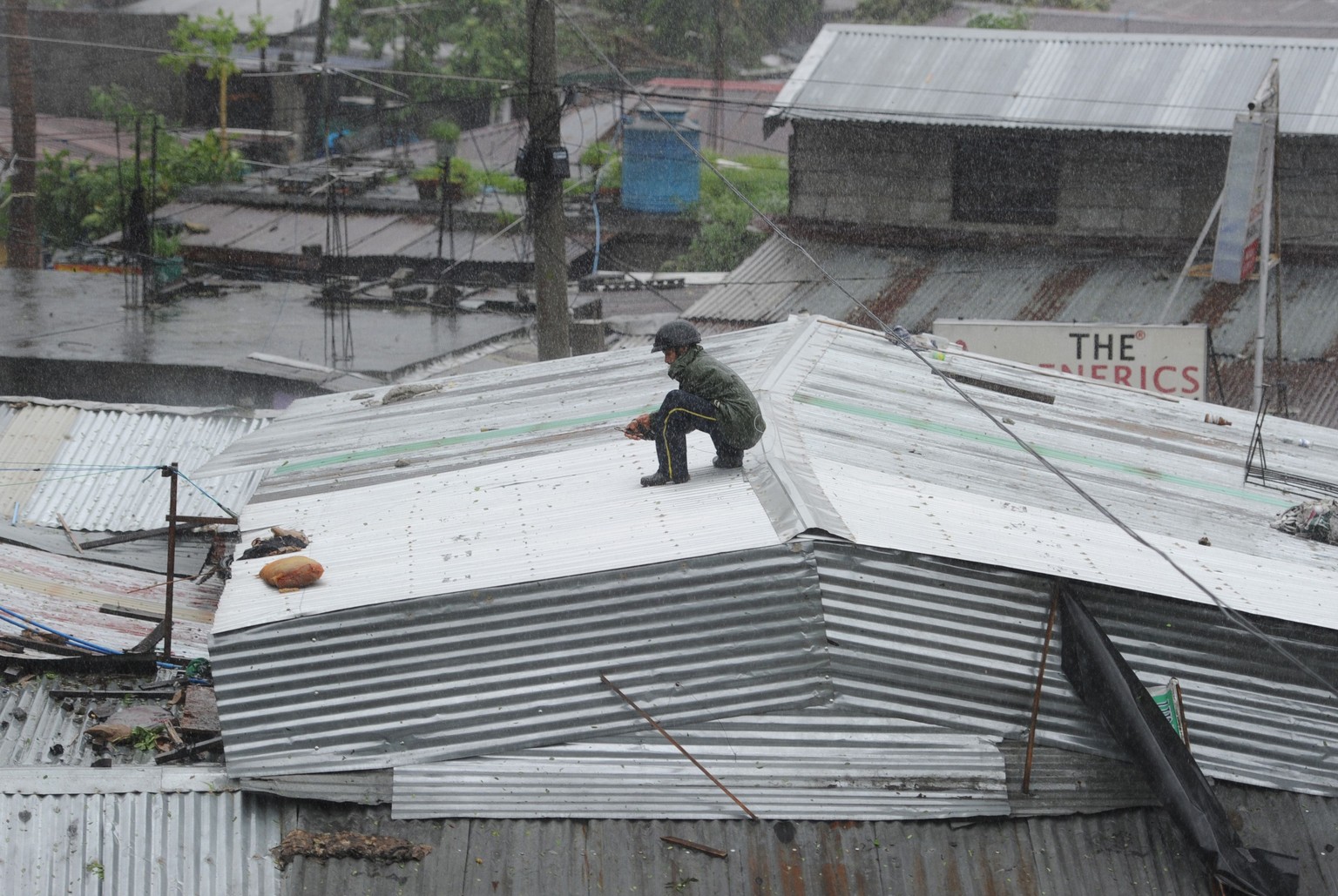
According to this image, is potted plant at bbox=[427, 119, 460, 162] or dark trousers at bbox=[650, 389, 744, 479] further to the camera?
potted plant at bbox=[427, 119, 460, 162]

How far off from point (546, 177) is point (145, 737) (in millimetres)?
8866

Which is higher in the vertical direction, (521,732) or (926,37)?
(926,37)

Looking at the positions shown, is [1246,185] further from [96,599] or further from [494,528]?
[96,599]

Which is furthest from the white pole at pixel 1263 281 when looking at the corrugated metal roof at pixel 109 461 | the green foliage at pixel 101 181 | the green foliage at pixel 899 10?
the green foliage at pixel 899 10

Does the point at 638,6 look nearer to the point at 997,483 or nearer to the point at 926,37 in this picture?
the point at 926,37

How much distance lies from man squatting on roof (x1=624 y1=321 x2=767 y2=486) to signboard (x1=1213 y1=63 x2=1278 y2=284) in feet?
31.1

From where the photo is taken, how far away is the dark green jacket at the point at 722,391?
7348mm

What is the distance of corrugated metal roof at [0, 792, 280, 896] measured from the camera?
236 inches

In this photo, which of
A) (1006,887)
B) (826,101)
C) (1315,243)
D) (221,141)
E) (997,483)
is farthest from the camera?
(221,141)

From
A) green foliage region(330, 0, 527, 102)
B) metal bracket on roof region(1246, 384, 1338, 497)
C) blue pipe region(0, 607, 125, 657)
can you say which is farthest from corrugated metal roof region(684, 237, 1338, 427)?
green foliage region(330, 0, 527, 102)

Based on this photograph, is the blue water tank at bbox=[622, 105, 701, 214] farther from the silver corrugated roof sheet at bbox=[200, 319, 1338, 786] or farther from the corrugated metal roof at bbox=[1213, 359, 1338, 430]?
the silver corrugated roof sheet at bbox=[200, 319, 1338, 786]

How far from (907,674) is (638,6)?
38.1 meters

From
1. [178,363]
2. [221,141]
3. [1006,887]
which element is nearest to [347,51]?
[221,141]

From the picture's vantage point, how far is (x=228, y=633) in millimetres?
6340
